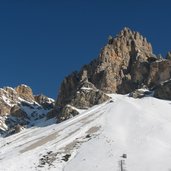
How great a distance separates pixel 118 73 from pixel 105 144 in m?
67.4

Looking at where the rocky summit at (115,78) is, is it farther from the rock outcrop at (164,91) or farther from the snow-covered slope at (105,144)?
the snow-covered slope at (105,144)

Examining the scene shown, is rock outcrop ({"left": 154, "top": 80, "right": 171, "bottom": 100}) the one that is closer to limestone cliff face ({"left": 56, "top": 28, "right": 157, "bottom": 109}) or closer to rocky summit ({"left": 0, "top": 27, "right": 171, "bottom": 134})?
rocky summit ({"left": 0, "top": 27, "right": 171, "bottom": 134})

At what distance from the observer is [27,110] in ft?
636

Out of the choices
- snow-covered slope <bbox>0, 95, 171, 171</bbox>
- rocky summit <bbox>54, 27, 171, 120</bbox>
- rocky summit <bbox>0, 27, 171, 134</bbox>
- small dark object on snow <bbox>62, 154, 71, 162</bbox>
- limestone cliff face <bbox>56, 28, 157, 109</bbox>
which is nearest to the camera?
snow-covered slope <bbox>0, 95, 171, 171</bbox>

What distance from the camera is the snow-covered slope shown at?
3140 inches

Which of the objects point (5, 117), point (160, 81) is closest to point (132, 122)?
point (160, 81)

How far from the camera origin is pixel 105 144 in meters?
89.5

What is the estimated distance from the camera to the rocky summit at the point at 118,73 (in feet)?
466

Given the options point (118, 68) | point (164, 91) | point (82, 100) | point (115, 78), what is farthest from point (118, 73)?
point (164, 91)

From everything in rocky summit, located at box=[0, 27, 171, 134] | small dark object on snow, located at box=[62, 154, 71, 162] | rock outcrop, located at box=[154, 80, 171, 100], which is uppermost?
rocky summit, located at box=[0, 27, 171, 134]

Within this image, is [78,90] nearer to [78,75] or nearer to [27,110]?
[78,75]

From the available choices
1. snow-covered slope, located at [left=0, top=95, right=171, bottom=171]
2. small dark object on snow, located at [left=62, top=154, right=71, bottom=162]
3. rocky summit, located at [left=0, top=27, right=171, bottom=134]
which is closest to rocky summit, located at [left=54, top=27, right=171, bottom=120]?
rocky summit, located at [left=0, top=27, right=171, bottom=134]

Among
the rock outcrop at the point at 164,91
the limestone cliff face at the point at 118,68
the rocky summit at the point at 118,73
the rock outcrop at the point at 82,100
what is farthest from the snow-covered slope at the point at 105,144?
the limestone cliff face at the point at 118,68

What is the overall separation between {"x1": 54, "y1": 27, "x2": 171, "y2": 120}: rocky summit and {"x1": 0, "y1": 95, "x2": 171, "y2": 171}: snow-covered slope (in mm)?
19739
